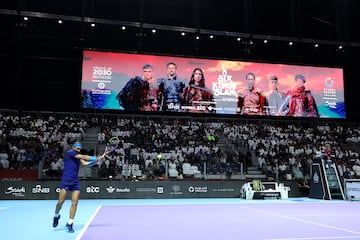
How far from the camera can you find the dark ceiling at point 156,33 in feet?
73.3

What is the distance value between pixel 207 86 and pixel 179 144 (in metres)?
4.27

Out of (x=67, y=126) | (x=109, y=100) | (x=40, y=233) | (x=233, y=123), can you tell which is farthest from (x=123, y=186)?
(x=233, y=123)

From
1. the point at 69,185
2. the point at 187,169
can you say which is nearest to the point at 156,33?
the point at 187,169

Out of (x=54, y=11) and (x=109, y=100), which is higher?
(x=54, y=11)

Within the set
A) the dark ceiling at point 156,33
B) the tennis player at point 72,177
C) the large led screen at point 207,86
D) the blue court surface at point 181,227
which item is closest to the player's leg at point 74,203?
the tennis player at point 72,177

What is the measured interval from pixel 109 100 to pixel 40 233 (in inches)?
597

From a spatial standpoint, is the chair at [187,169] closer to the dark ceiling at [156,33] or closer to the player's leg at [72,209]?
the dark ceiling at [156,33]

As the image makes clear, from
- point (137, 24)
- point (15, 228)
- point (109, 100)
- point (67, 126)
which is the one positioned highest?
point (137, 24)

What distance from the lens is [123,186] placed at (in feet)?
55.2

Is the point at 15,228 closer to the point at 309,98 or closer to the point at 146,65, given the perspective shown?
the point at 146,65

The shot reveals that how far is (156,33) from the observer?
1032 inches

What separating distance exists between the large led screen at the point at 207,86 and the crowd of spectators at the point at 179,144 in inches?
81.9

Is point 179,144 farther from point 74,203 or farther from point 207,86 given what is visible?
point 74,203

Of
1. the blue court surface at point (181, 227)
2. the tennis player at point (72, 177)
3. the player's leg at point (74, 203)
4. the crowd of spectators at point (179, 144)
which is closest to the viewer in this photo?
the blue court surface at point (181, 227)
